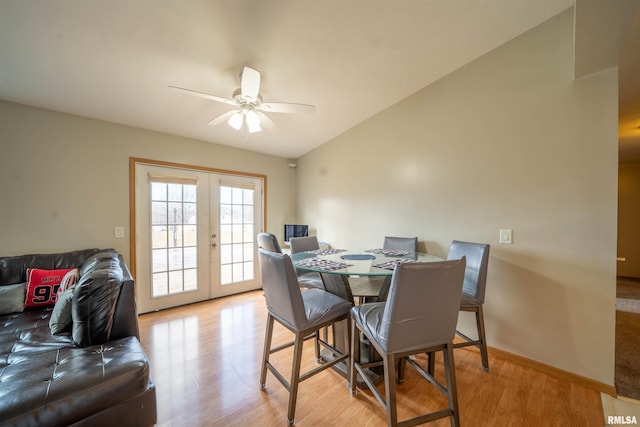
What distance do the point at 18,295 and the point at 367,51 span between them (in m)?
3.61

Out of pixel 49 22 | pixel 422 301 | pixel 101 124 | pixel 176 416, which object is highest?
pixel 49 22

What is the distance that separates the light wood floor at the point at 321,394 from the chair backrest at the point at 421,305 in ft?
2.06

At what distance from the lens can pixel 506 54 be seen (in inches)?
85.1

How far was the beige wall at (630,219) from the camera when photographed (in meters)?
4.59

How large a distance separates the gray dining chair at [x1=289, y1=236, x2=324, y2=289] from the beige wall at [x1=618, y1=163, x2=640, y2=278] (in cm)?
616

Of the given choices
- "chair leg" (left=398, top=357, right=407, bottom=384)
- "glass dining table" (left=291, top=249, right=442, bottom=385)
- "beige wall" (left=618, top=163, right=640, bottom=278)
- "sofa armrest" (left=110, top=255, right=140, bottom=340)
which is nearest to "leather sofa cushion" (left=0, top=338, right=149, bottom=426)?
"sofa armrest" (left=110, top=255, right=140, bottom=340)

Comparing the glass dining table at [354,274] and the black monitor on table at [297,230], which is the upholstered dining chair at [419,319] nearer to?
the glass dining table at [354,274]

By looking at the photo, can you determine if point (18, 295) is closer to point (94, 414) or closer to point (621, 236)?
point (94, 414)

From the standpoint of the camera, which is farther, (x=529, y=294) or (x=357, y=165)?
(x=357, y=165)

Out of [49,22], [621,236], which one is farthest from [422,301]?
[621,236]

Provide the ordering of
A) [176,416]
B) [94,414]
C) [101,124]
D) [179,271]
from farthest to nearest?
[179,271] → [101,124] → [176,416] → [94,414]

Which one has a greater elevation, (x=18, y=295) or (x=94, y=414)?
(x=18, y=295)

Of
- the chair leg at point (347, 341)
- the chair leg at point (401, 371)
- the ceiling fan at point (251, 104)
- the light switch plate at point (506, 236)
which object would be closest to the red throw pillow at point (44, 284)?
the ceiling fan at point (251, 104)

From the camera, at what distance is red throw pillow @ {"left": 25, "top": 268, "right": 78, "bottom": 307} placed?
2070 millimetres
